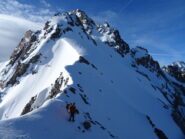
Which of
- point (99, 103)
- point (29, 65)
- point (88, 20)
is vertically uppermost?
point (88, 20)

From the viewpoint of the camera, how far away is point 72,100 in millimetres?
31250

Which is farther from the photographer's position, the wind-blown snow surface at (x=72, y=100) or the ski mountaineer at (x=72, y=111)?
the ski mountaineer at (x=72, y=111)

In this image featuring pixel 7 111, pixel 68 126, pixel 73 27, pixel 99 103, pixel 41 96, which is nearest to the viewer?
pixel 68 126

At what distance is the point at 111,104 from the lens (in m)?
47.8

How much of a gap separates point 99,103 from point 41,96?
577 inches

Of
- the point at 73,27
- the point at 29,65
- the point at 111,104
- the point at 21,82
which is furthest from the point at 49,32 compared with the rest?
the point at 111,104

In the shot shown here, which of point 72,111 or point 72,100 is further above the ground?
point 72,100

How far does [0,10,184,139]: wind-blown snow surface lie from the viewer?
21344 mm

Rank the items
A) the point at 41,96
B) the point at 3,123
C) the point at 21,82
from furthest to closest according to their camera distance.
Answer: the point at 21,82
the point at 41,96
the point at 3,123

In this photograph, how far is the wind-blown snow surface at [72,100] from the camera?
21344 millimetres

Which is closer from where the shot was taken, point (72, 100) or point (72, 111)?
point (72, 111)

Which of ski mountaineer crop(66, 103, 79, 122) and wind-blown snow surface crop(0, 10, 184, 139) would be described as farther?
ski mountaineer crop(66, 103, 79, 122)

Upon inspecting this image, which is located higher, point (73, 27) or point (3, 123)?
point (73, 27)

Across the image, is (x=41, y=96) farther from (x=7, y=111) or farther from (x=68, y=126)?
(x=68, y=126)
